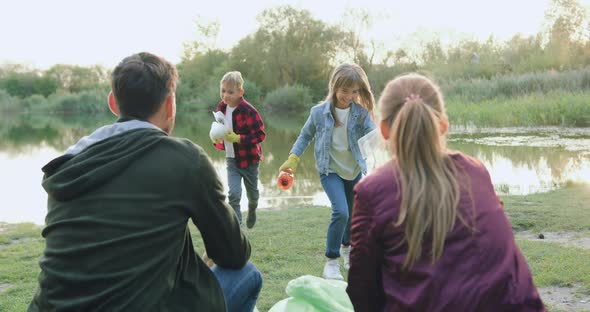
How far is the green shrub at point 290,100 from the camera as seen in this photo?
37219 millimetres

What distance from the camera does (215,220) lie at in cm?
198

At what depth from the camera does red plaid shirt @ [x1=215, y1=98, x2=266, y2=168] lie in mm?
5699

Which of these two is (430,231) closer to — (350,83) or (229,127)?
(350,83)

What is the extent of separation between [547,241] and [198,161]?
4.13 metres

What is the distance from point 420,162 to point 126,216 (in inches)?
38.5

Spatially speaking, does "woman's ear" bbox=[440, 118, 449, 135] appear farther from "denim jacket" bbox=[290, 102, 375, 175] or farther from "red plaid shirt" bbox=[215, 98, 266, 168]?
"red plaid shirt" bbox=[215, 98, 266, 168]

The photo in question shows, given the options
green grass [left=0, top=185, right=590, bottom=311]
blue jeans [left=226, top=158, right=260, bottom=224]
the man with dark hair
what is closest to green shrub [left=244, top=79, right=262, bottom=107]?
green grass [left=0, top=185, right=590, bottom=311]

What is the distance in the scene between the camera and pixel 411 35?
3822 centimetres

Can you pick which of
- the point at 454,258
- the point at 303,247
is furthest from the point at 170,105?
the point at 303,247

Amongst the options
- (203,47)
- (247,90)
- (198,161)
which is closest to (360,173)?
(198,161)

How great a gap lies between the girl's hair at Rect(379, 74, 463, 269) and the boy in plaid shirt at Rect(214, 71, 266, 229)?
3.66 meters

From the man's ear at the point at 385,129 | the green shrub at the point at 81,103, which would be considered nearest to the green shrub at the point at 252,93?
the green shrub at the point at 81,103

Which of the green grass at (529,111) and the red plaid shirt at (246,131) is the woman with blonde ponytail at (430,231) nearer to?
the red plaid shirt at (246,131)

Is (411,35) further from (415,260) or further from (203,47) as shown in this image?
(415,260)
